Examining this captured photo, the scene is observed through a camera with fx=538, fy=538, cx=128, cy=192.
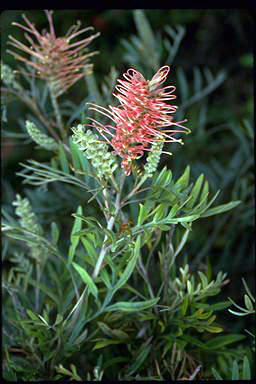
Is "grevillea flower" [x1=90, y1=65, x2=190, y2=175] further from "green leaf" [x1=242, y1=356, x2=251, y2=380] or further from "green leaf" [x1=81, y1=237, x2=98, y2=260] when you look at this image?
"green leaf" [x1=242, y1=356, x2=251, y2=380]

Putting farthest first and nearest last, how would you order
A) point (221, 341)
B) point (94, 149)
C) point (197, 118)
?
point (197, 118), point (221, 341), point (94, 149)

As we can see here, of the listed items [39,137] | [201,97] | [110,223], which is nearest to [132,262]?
[110,223]

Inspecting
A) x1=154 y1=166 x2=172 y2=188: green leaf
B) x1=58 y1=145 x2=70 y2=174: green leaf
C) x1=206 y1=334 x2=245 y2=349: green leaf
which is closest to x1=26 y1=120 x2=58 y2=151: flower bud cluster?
x1=58 y1=145 x2=70 y2=174: green leaf

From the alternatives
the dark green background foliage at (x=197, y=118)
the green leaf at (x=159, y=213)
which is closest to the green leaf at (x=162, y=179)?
the green leaf at (x=159, y=213)

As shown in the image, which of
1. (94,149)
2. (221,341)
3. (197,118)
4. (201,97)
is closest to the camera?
(94,149)

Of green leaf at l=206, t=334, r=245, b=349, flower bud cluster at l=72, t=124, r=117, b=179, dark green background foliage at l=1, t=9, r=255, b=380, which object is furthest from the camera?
dark green background foliage at l=1, t=9, r=255, b=380

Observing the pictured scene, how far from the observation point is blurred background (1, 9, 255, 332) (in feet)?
2.17

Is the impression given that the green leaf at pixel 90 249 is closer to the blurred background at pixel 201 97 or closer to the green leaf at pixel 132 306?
the green leaf at pixel 132 306

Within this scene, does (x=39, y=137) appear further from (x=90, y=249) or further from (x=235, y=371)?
(x=235, y=371)

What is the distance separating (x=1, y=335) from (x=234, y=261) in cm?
30

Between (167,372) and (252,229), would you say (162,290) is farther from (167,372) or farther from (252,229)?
(252,229)

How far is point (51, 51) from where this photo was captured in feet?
1.59

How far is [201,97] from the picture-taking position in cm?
77

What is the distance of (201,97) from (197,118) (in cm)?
12
